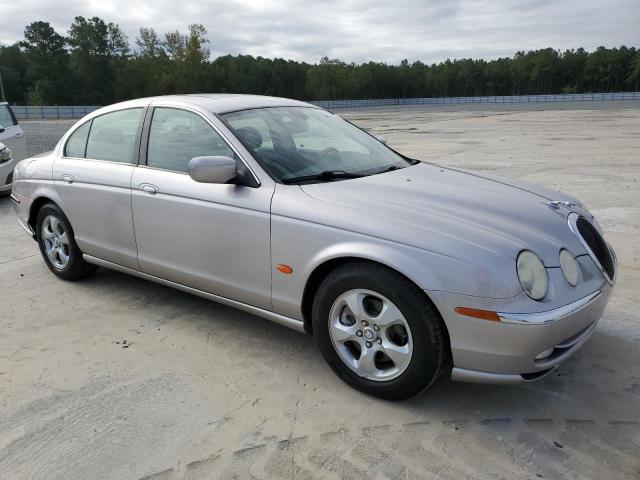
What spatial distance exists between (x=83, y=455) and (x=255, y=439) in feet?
2.60

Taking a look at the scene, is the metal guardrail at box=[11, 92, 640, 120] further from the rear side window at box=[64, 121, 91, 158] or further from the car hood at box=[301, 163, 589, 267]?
the car hood at box=[301, 163, 589, 267]

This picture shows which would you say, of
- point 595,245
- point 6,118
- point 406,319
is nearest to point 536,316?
point 406,319

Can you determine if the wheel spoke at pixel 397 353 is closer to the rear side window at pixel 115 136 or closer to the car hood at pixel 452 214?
the car hood at pixel 452 214

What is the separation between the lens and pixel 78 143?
4.59m

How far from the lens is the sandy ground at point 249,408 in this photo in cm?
244

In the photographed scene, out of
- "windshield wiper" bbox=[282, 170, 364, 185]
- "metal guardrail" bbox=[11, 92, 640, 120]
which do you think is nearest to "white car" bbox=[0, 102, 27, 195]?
"windshield wiper" bbox=[282, 170, 364, 185]

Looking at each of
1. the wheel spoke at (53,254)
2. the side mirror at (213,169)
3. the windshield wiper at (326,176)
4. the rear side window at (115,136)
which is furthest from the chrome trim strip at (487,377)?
the wheel spoke at (53,254)

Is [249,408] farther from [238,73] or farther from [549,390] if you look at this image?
[238,73]

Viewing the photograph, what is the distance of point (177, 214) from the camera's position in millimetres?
3590

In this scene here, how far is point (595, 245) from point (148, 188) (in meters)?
2.83

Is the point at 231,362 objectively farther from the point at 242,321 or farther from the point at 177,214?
the point at 177,214

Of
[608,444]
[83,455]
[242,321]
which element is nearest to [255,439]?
[83,455]

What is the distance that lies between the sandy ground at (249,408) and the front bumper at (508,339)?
308 mm

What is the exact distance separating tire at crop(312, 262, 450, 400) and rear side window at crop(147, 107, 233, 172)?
1.22m
